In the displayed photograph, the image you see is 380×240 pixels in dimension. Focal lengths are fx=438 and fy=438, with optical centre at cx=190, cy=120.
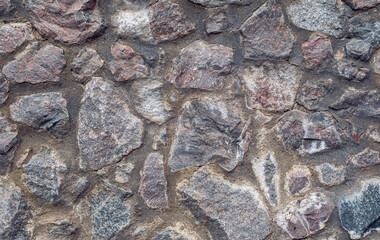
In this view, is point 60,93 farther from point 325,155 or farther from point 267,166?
point 325,155

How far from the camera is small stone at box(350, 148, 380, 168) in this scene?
137 centimetres

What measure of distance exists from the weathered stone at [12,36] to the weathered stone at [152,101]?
1.21 feet

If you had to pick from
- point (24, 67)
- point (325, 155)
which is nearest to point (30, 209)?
point (24, 67)

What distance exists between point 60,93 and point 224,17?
0.56 metres

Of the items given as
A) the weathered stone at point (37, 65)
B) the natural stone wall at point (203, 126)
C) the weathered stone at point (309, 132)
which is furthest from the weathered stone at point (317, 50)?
the weathered stone at point (37, 65)

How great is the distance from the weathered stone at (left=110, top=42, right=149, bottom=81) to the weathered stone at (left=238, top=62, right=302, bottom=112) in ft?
1.06

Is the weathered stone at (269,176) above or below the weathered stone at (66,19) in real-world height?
below

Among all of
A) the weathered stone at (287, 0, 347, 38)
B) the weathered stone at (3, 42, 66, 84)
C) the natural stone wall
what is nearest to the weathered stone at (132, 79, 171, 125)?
the natural stone wall

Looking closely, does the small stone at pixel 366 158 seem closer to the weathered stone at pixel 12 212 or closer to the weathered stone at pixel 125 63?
the weathered stone at pixel 125 63

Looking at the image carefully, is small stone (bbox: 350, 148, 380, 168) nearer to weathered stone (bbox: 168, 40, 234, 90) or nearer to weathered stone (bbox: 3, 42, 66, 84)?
weathered stone (bbox: 168, 40, 234, 90)

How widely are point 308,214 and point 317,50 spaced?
1.69ft

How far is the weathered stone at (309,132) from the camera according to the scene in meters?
1.38

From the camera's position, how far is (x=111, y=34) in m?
1.38

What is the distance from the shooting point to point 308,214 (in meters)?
1.37
